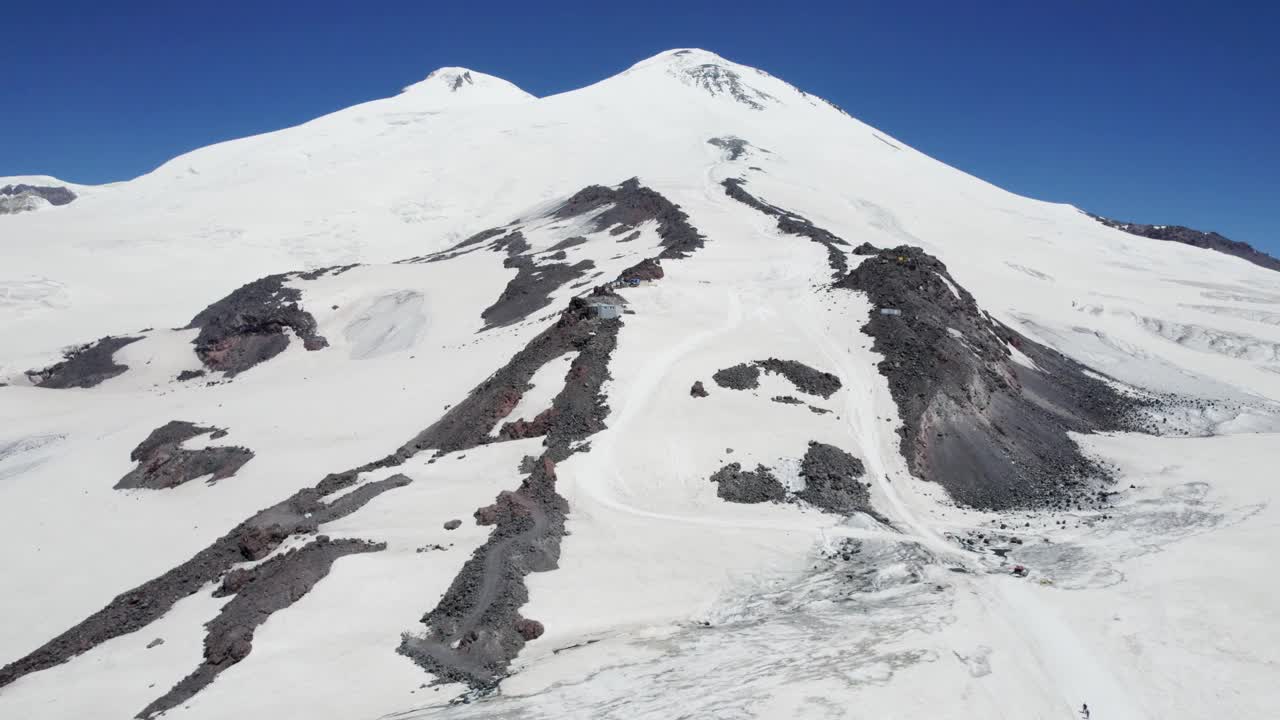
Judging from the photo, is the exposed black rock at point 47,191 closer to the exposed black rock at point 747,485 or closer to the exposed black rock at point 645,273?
the exposed black rock at point 645,273

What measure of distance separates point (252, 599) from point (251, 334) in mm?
40464

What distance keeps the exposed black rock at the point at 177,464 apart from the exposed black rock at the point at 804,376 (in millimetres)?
24816

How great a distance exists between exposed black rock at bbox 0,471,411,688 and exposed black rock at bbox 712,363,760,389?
13.6 meters

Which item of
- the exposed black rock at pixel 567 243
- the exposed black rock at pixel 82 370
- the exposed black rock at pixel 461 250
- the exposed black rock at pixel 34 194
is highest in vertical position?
the exposed black rock at pixel 34 194

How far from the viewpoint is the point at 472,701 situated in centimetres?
1384

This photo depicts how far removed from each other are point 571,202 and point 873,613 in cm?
7278

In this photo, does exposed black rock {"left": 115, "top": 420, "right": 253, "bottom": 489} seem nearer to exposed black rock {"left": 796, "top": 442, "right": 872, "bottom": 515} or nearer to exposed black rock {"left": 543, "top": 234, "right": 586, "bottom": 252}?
exposed black rock {"left": 796, "top": 442, "right": 872, "bottom": 515}

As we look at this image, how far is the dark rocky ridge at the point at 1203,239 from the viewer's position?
Answer: 9400 cm

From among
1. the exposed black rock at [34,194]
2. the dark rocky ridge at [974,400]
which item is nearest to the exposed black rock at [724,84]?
the dark rocky ridge at [974,400]

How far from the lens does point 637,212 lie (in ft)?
233

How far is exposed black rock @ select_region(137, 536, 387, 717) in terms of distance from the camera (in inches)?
576

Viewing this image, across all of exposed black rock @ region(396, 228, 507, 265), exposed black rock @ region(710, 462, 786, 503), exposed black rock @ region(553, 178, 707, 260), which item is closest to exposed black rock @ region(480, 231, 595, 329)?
exposed black rock @ region(553, 178, 707, 260)

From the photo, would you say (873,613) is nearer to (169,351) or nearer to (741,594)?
(741,594)

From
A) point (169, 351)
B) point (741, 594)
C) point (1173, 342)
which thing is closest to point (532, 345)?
point (741, 594)
